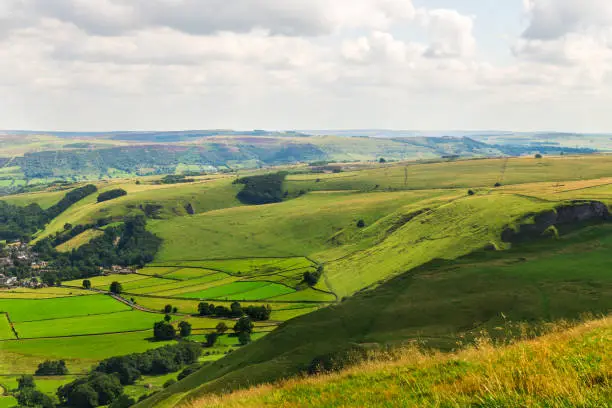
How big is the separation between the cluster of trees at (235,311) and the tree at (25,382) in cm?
5331

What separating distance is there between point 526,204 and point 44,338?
5872 inches

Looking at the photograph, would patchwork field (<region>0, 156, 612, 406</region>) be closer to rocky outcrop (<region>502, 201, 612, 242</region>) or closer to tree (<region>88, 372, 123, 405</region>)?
rocky outcrop (<region>502, 201, 612, 242</region>)

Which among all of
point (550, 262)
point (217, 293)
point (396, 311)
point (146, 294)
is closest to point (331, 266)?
point (217, 293)

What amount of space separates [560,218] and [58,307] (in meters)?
163

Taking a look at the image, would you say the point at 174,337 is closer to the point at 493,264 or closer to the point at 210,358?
the point at 210,358

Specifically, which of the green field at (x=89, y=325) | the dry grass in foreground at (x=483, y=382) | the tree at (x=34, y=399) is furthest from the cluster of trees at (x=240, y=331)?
the dry grass in foreground at (x=483, y=382)

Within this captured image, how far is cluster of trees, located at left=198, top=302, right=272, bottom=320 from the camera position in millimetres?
144625

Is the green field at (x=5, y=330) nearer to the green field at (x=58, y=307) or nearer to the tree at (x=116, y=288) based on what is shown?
the green field at (x=58, y=307)

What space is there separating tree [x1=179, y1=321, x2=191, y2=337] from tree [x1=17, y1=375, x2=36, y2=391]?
38392 mm

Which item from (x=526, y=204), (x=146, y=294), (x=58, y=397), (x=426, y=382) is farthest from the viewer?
(x=146, y=294)

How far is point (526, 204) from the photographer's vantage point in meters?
164

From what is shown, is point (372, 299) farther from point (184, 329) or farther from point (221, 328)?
point (184, 329)

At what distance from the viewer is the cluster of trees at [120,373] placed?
103m

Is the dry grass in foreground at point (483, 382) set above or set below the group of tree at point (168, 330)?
above
